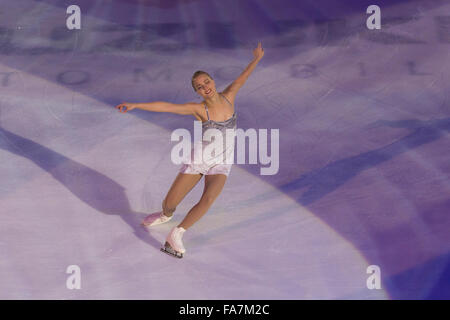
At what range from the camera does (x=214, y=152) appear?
4598 mm

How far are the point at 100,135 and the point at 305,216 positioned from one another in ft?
6.53

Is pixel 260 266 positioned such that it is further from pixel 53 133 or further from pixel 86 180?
pixel 53 133

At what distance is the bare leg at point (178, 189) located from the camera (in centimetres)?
468

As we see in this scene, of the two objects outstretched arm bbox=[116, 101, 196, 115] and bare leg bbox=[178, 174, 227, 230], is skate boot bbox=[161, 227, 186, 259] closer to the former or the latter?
bare leg bbox=[178, 174, 227, 230]

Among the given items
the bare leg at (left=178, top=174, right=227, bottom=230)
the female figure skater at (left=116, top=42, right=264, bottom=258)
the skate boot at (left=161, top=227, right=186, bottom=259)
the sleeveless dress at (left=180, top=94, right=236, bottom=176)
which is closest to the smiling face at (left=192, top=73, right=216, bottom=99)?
the female figure skater at (left=116, top=42, right=264, bottom=258)

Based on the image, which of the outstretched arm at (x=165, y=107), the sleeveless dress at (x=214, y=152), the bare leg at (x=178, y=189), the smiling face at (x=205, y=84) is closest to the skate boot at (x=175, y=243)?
the bare leg at (x=178, y=189)

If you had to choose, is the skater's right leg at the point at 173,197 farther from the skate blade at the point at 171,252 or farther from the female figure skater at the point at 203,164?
the skate blade at the point at 171,252

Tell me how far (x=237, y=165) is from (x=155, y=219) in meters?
0.98

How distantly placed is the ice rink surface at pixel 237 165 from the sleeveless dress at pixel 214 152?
0.52m

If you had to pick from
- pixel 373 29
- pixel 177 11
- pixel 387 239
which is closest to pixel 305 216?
pixel 387 239

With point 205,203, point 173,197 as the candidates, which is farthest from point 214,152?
point 173,197

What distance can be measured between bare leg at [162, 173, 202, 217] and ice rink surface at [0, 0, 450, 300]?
25 centimetres

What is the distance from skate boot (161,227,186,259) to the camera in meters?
4.56

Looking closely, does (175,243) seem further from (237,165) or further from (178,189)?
(237,165)
